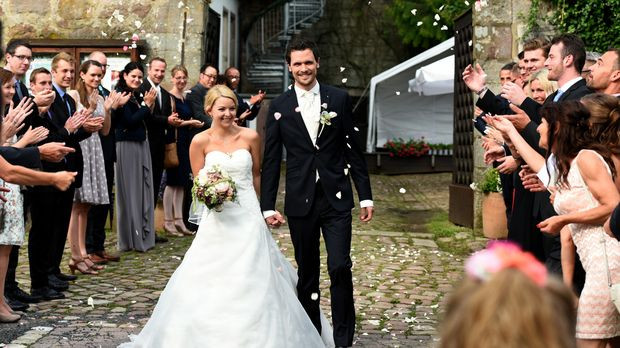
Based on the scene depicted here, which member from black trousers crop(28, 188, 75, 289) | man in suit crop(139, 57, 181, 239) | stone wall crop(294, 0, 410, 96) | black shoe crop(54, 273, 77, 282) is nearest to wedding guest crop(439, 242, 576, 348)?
black trousers crop(28, 188, 75, 289)

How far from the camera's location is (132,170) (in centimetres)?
1091

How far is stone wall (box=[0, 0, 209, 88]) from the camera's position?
45.5 feet

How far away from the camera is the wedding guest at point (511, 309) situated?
1.77 metres

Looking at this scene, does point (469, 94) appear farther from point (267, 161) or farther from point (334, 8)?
point (334, 8)

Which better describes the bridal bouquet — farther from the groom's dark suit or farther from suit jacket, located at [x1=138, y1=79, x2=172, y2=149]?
suit jacket, located at [x1=138, y1=79, x2=172, y2=149]

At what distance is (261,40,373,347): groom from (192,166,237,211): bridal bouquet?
240 mm

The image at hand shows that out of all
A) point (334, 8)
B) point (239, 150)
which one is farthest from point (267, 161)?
point (334, 8)

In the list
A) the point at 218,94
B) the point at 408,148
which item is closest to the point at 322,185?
the point at 218,94

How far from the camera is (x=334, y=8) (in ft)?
97.8

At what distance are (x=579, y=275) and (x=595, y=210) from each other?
24.8 inches

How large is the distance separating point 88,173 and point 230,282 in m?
3.80

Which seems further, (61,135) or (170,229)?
(170,229)

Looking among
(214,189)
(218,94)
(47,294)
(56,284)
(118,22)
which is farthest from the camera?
(118,22)

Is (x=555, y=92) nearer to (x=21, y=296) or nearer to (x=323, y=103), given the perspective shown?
(x=323, y=103)
